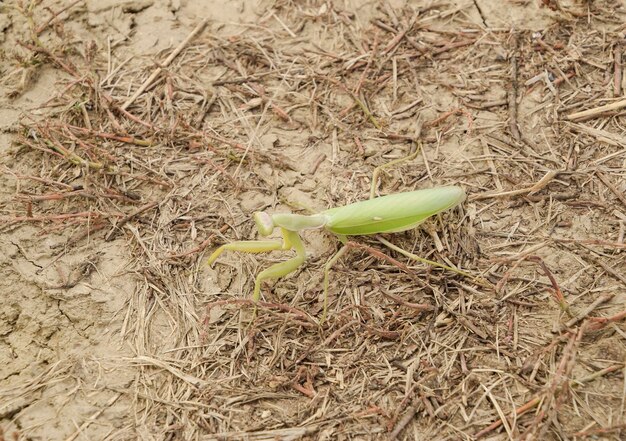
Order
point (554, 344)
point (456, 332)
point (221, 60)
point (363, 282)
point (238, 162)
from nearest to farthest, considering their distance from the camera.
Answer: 1. point (554, 344)
2. point (456, 332)
3. point (363, 282)
4. point (238, 162)
5. point (221, 60)

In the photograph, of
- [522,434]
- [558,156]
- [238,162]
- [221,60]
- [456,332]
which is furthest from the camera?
[221,60]

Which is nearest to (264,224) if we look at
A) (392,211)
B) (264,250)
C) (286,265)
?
(264,250)

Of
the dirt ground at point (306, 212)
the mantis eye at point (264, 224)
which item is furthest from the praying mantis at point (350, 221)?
the dirt ground at point (306, 212)

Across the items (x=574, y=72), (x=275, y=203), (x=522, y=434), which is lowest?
(x=522, y=434)

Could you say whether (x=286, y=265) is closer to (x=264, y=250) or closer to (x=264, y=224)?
(x=264, y=250)

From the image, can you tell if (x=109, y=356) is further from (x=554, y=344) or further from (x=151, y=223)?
(x=554, y=344)

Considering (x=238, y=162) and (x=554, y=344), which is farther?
(x=238, y=162)

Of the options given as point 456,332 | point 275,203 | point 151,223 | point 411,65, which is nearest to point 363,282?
point 456,332
